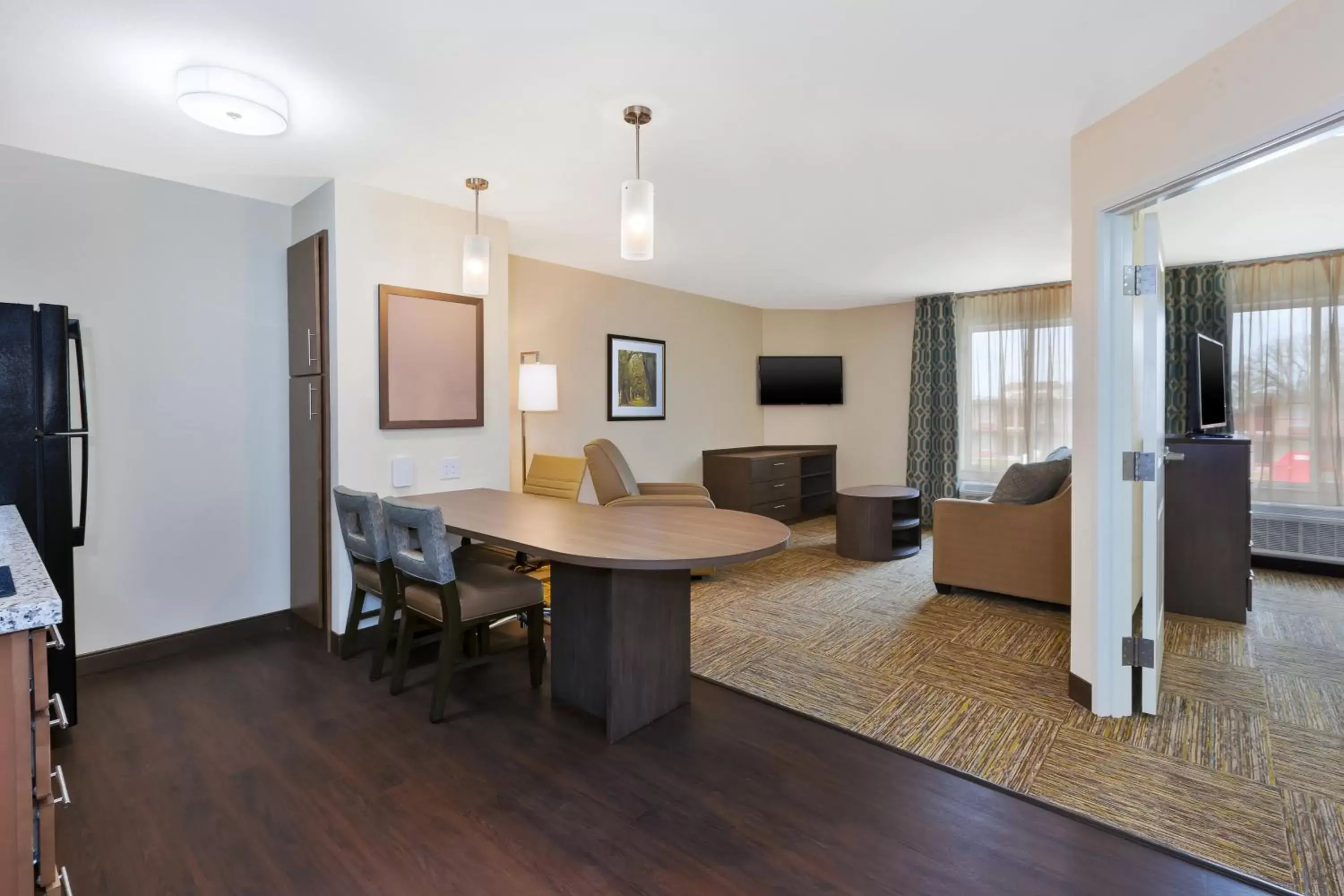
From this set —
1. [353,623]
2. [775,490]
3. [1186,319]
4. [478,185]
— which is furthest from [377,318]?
[1186,319]

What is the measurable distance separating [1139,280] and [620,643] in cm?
239

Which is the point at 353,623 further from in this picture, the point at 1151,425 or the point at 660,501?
the point at 1151,425

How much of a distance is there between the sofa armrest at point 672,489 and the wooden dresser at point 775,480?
60cm

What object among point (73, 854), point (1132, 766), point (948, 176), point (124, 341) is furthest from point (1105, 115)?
point (124, 341)

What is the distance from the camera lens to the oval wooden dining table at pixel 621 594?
214cm

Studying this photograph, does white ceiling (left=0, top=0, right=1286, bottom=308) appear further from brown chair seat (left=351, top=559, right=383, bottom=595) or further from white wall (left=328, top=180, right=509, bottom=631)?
brown chair seat (left=351, top=559, right=383, bottom=595)

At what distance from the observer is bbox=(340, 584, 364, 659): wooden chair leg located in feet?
9.64

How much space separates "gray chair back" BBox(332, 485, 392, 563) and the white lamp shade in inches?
56.9

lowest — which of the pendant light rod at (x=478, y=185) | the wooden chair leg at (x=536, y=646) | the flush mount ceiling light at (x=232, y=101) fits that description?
the wooden chair leg at (x=536, y=646)

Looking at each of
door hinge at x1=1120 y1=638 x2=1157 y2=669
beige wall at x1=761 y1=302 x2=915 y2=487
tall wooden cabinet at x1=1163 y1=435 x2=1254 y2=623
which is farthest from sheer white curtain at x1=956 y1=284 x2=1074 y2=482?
door hinge at x1=1120 y1=638 x2=1157 y2=669

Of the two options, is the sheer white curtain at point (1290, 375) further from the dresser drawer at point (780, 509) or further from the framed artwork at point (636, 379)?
the framed artwork at point (636, 379)

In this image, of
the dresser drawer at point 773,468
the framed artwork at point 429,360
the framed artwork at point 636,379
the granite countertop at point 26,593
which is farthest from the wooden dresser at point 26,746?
the dresser drawer at point 773,468

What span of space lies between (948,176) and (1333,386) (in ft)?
12.0

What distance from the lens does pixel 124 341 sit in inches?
116
